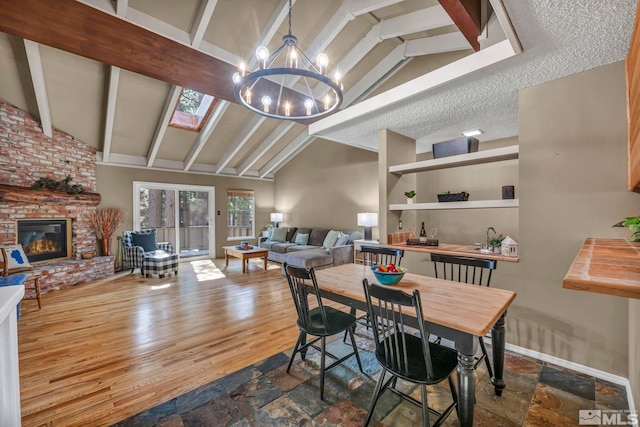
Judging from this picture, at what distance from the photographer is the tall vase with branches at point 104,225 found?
562 centimetres

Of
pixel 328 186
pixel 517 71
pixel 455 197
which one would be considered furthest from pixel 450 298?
pixel 328 186

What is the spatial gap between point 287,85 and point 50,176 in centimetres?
467

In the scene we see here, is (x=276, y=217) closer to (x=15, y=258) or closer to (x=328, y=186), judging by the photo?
(x=328, y=186)

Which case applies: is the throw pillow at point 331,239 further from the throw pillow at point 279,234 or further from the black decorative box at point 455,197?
the black decorative box at point 455,197

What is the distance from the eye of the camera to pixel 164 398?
1947mm

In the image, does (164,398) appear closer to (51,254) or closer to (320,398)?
(320,398)

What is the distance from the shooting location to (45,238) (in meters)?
4.88

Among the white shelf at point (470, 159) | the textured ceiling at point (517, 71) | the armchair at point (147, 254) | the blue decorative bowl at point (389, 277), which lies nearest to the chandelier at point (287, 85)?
the textured ceiling at point (517, 71)

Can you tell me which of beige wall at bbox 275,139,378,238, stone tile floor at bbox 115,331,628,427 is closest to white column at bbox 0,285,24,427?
stone tile floor at bbox 115,331,628,427

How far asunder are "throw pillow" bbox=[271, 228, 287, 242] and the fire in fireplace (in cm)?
434

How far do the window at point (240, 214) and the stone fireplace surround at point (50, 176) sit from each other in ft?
10.1

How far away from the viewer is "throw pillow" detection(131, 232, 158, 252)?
5927 mm

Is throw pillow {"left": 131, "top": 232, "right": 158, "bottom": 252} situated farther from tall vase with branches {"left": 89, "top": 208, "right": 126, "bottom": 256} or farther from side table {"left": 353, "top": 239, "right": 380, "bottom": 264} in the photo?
side table {"left": 353, "top": 239, "right": 380, "bottom": 264}

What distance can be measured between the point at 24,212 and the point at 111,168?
1.87m
